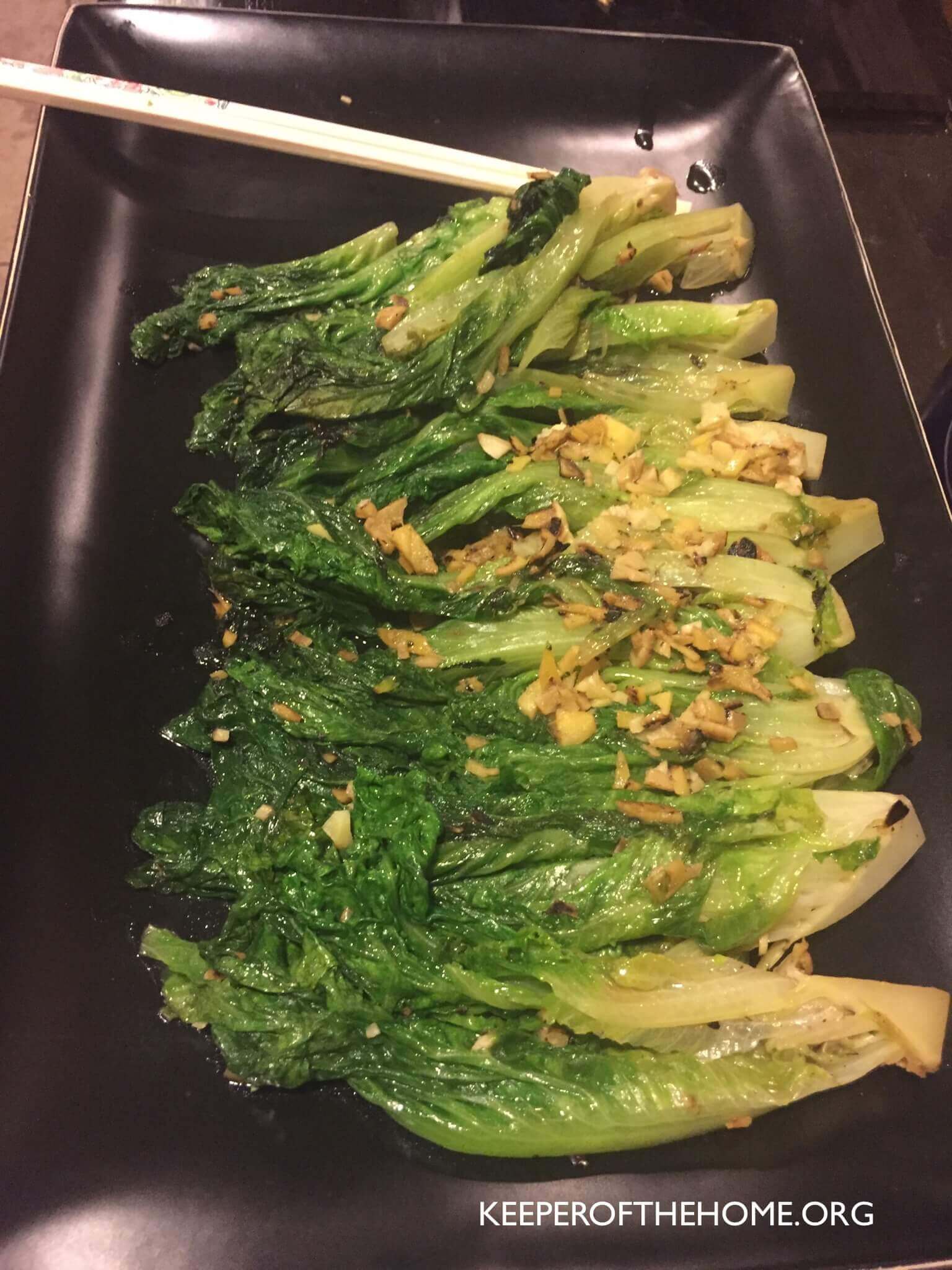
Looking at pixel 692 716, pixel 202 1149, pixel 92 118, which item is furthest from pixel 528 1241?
pixel 92 118

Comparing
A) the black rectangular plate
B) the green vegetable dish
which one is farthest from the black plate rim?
the green vegetable dish

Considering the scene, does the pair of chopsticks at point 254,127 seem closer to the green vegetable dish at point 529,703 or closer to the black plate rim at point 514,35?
the black plate rim at point 514,35

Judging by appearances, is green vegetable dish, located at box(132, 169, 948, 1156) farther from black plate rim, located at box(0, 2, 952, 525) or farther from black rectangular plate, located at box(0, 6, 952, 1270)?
black plate rim, located at box(0, 2, 952, 525)

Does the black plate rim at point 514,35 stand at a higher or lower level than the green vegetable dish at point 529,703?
higher

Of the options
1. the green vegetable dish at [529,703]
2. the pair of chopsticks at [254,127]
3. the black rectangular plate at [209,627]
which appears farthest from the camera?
the pair of chopsticks at [254,127]

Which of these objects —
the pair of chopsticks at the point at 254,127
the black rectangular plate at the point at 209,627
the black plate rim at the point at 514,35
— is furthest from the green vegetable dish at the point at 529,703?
the black plate rim at the point at 514,35

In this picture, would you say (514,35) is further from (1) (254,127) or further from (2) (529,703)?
(2) (529,703)
